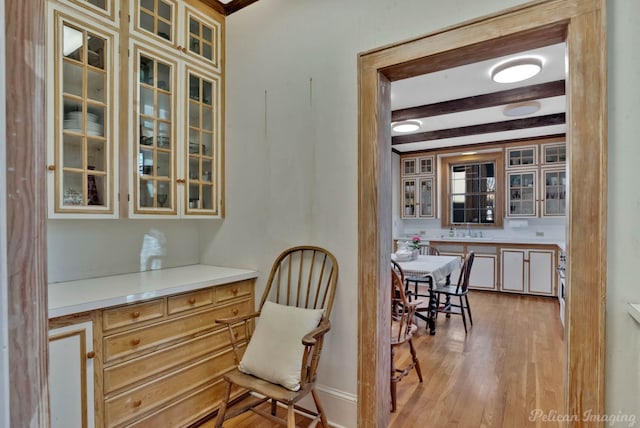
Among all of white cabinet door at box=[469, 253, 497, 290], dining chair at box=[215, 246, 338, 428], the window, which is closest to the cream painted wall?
dining chair at box=[215, 246, 338, 428]

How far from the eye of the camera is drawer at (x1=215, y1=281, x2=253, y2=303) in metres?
2.16

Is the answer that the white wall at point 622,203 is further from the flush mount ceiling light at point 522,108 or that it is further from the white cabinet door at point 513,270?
the white cabinet door at point 513,270

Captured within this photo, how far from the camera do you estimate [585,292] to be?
53.2 inches

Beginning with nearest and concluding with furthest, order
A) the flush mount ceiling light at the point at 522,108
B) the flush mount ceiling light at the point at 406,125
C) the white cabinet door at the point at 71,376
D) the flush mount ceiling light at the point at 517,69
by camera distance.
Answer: the white cabinet door at the point at 71,376
the flush mount ceiling light at the point at 517,69
the flush mount ceiling light at the point at 522,108
the flush mount ceiling light at the point at 406,125

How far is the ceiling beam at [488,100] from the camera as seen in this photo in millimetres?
3465

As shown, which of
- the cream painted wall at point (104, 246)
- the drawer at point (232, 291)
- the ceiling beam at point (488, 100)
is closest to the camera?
the cream painted wall at point (104, 246)

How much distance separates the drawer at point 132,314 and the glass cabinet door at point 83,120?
60cm

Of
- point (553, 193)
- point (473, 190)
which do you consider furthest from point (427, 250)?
point (553, 193)

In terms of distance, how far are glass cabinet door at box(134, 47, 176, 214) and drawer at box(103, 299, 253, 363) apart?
728mm

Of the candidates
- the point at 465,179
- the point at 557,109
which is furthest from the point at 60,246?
the point at 465,179

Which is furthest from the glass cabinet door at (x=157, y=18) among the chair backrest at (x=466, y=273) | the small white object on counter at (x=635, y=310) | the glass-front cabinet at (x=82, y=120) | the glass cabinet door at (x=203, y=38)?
the chair backrest at (x=466, y=273)

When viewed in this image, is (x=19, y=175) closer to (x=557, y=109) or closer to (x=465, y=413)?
(x=465, y=413)

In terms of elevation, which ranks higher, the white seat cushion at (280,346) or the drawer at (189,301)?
the drawer at (189,301)

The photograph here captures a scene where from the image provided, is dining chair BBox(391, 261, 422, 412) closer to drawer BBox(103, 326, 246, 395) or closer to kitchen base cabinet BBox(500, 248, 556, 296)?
drawer BBox(103, 326, 246, 395)
